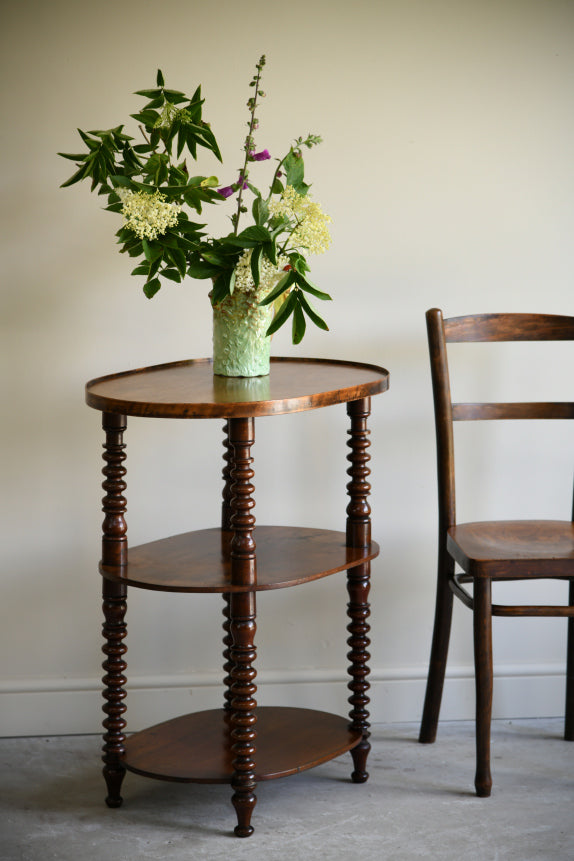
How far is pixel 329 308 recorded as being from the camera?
2.49 m

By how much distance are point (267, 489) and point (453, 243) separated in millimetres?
831

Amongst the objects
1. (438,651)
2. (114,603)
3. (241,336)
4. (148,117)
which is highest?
(148,117)

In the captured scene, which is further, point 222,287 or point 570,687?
point 570,687

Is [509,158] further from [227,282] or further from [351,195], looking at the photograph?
[227,282]

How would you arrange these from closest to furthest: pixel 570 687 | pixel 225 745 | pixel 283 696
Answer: pixel 225 745, pixel 570 687, pixel 283 696

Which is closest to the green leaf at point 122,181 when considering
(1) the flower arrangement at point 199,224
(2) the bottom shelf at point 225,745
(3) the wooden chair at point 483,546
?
(1) the flower arrangement at point 199,224

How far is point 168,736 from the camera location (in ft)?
7.22

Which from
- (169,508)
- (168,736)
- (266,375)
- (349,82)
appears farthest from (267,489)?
(349,82)

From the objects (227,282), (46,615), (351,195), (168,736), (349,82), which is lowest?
(168,736)

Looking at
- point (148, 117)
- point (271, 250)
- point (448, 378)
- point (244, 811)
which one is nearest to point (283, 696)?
point (244, 811)

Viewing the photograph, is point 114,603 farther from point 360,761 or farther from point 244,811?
point 360,761

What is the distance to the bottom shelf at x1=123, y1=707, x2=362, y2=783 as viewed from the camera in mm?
2008

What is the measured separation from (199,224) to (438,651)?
1220 millimetres

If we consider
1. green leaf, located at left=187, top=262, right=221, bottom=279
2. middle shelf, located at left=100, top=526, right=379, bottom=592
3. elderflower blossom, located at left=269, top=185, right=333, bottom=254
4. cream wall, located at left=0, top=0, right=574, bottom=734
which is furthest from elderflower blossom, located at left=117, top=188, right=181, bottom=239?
middle shelf, located at left=100, top=526, right=379, bottom=592
